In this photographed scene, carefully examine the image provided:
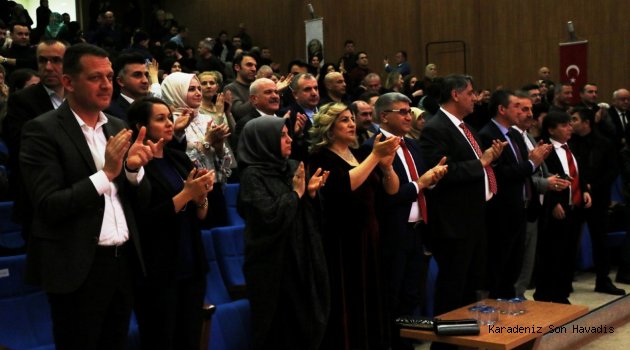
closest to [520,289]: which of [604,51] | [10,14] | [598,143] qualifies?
[598,143]

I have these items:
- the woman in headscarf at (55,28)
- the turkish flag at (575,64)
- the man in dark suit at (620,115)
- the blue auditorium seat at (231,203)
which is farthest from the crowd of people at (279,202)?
the woman in headscarf at (55,28)

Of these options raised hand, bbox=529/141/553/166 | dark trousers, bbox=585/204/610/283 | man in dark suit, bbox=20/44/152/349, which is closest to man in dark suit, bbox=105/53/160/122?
man in dark suit, bbox=20/44/152/349

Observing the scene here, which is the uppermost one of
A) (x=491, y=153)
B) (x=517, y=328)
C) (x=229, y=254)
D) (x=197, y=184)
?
(x=197, y=184)

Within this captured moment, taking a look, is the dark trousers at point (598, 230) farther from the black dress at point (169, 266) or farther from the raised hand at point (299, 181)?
the black dress at point (169, 266)

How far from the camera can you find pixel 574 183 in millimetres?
5398

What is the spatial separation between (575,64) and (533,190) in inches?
209

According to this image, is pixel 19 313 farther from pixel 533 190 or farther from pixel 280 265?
pixel 533 190

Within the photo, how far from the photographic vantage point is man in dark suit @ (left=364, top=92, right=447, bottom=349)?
4.02m

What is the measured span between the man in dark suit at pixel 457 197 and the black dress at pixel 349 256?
0.60 meters

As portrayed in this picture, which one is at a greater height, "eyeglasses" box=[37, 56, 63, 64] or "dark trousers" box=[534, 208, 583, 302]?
"eyeglasses" box=[37, 56, 63, 64]

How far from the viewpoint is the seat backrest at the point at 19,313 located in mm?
3168

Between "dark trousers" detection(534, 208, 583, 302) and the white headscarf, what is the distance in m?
2.57

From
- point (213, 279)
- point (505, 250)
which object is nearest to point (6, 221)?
point (213, 279)

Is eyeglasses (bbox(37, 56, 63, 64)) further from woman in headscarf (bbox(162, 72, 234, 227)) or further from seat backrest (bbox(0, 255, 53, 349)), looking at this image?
seat backrest (bbox(0, 255, 53, 349))
